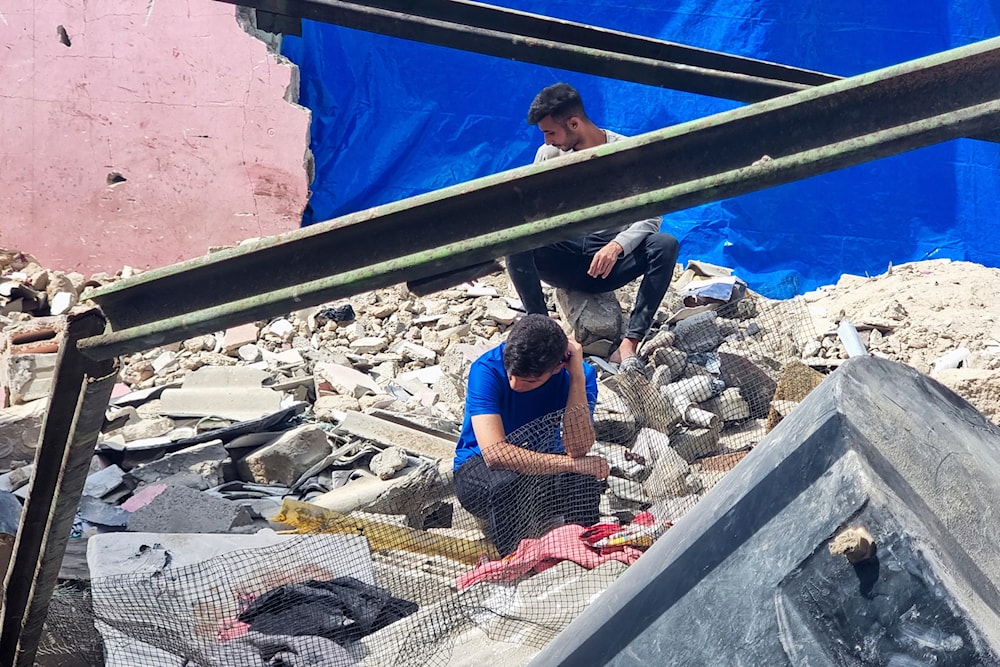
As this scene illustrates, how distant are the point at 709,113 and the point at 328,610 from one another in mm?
4875

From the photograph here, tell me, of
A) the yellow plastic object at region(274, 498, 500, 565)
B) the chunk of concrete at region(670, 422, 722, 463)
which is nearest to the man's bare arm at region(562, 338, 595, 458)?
the yellow plastic object at region(274, 498, 500, 565)

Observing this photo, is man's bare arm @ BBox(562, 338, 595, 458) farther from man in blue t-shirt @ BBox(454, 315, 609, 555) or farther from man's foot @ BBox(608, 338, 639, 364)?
man's foot @ BBox(608, 338, 639, 364)

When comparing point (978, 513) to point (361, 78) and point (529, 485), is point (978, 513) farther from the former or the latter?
point (361, 78)

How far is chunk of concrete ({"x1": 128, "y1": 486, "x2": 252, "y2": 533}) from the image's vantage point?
4.15 metres

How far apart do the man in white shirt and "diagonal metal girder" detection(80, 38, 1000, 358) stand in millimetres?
3499

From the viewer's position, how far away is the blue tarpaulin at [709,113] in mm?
6629

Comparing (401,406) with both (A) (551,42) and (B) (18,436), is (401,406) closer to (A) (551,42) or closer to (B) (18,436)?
(B) (18,436)

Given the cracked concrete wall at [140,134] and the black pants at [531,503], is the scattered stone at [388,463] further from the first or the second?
the cracked concrete wall at [140,134]

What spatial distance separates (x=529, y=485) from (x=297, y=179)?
15.5 feet

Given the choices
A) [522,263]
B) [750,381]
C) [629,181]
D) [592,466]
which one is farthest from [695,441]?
[629,181]

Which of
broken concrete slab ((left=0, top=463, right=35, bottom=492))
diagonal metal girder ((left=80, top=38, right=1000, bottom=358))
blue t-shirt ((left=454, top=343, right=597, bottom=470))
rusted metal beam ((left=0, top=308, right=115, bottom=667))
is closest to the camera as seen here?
diagonal metal girder ((left=80, top=38, right=1000, bottom=358))

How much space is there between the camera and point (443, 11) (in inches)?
138

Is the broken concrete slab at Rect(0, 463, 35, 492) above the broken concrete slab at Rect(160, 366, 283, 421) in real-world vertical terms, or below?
below

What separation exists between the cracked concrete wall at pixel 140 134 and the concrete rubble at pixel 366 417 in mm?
1287
